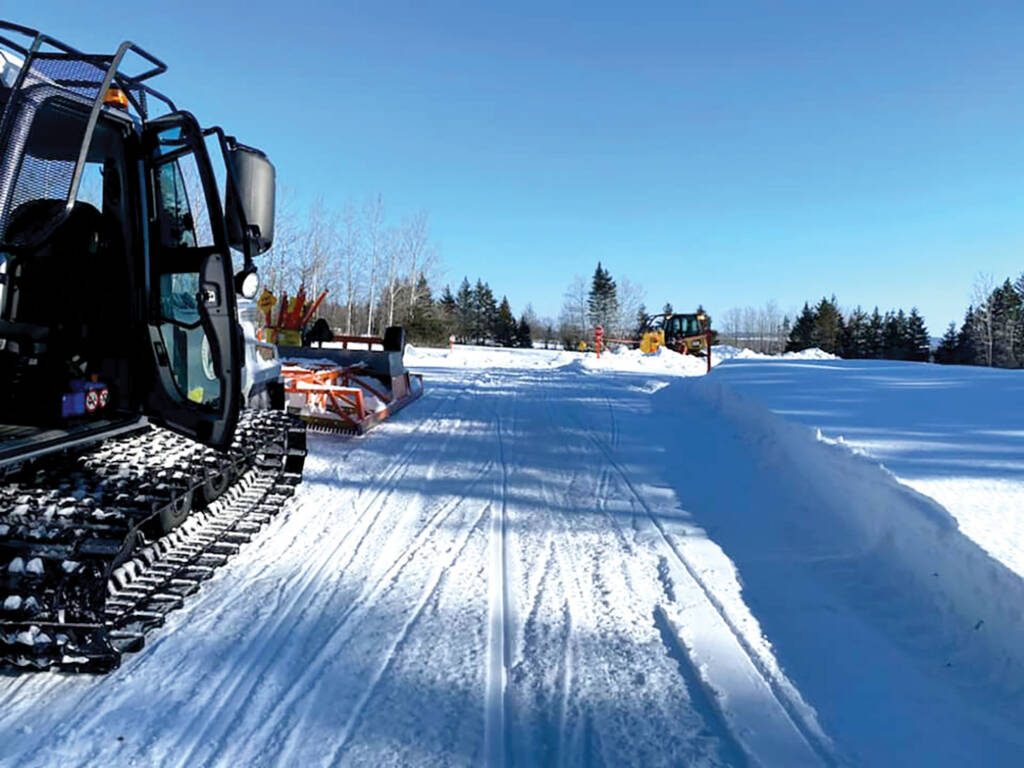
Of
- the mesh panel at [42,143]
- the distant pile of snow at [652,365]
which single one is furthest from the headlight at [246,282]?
the distant pile of snow at [652,365]

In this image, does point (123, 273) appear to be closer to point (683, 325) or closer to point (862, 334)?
point (683, 325)

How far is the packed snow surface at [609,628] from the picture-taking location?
2441 millimetres

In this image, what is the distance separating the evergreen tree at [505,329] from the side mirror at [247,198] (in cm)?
6194

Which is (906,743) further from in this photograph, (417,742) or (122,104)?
(122,104)

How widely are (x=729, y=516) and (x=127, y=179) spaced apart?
16.4 ft

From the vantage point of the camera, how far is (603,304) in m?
62.8

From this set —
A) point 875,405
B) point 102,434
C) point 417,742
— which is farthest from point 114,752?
point 875,405

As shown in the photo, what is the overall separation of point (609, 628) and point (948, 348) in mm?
66930

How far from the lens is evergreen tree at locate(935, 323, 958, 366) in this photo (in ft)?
184

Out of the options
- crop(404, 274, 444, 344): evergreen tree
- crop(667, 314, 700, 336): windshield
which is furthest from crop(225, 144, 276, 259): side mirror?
crop(404, 274, 444, 344): evergreen tree

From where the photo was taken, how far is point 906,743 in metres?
2.47

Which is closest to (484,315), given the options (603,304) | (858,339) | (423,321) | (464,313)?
(464,313)

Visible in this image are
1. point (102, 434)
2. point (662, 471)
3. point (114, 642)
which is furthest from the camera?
point (662, 471)

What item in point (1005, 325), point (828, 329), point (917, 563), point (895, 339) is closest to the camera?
point (917, 563)
